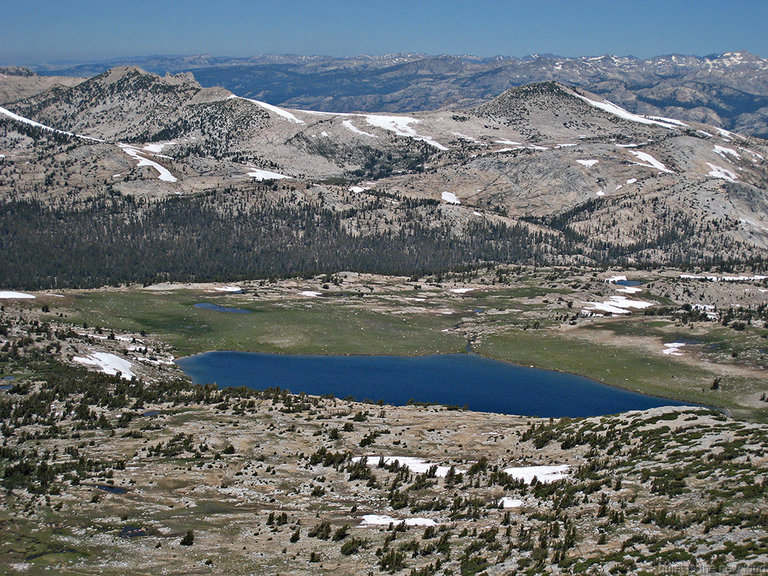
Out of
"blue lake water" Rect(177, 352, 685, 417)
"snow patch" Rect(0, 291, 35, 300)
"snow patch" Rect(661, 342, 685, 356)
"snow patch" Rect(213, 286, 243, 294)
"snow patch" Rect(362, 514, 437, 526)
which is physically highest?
"snow patch" Rect(0, 291, 35, 300)

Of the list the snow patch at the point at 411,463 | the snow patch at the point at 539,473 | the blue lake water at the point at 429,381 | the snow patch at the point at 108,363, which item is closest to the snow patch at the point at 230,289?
the blue lake water at the point at 429,381

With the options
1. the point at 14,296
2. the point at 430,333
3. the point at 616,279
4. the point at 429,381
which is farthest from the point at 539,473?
the point at 616,279

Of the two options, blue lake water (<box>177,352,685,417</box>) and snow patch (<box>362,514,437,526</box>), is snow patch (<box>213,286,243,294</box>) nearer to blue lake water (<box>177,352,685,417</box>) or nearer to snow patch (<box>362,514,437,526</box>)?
blue lake water (<box>177,352,685,417</box>)

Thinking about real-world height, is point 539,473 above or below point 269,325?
above

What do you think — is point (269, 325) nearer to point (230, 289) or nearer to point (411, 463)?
point (230, 289)

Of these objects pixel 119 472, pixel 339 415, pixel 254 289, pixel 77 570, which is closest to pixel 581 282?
pixel 254 289

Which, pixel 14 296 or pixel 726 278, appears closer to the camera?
pixel 14 296

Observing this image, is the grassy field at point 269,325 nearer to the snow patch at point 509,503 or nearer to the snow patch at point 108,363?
the snow patch at point 108,363

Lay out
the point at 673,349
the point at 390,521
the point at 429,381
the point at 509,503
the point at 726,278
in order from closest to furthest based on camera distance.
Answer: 1. the point at 390,521
2. the point at 509,503
3. the point at 429,381
4. the point at 673,349
5. the point at 726,278

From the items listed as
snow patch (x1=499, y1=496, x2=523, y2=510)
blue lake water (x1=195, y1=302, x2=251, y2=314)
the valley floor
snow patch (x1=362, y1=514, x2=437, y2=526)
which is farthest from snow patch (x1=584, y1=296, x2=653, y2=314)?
snow patch (x1=362, y1=514, x2=437, y2=526)
